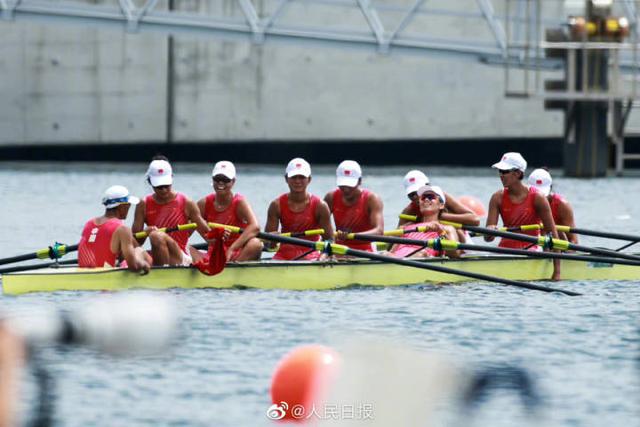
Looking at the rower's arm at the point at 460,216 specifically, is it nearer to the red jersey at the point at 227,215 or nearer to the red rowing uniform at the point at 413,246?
the red rowing uniform at the point at 413,246

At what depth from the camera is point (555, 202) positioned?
63.4 ft

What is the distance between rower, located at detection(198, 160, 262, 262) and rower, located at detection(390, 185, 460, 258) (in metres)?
1.78

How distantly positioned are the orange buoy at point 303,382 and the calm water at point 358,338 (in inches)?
19.6

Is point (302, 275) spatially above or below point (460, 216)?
below

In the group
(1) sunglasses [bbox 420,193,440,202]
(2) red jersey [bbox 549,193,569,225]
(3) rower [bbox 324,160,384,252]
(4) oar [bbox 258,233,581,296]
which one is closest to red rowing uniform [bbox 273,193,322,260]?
(3) rower [bbox 324,160,384,252]

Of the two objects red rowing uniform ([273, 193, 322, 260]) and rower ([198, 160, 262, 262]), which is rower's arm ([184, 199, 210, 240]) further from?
red rowing uniform ([273, 193, 322, 260])

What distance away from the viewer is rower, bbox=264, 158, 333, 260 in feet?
57.6

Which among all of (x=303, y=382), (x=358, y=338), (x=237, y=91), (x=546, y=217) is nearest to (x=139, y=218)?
(x=546, y=217)

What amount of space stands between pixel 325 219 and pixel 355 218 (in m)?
0.66

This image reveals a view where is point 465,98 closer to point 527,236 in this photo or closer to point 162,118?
point 162,118

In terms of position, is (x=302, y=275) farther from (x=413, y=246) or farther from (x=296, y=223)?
(x=413, y=246)

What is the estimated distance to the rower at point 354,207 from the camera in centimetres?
1794

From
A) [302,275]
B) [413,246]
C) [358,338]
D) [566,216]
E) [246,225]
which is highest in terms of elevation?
[566,216]

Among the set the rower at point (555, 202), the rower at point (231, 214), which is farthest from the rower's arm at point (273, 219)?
the rower at point (555, 202)
